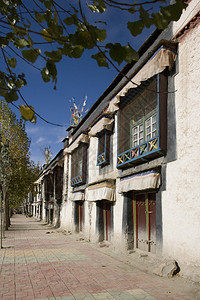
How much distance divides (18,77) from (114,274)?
222 inches

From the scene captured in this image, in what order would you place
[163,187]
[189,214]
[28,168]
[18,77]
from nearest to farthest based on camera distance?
[18,77] → [189,214] → [163,187] → [28,168]

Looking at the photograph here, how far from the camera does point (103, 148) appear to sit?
13.2 m

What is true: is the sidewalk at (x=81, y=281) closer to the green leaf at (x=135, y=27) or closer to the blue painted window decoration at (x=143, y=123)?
the blue painted window decoration at (x=143, y=123)

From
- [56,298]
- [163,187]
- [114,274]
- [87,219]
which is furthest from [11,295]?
[87,219]

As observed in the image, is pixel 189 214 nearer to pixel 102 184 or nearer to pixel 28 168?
pixel 102 184

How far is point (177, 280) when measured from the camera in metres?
6.27

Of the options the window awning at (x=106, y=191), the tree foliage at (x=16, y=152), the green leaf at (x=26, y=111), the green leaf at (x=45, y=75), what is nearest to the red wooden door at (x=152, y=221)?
the window awning at (x=106, y=191)

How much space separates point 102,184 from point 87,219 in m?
4.15

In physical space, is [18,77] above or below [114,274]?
above

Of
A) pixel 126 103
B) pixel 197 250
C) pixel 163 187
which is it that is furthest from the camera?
pixel 126 103

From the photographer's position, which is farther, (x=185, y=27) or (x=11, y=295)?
(x=185, y=27)

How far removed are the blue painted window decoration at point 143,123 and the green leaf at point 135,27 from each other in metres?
5.14

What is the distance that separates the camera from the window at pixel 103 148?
39.8 feet

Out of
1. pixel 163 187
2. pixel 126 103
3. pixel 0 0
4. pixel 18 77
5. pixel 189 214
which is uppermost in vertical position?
pixel 126 103
